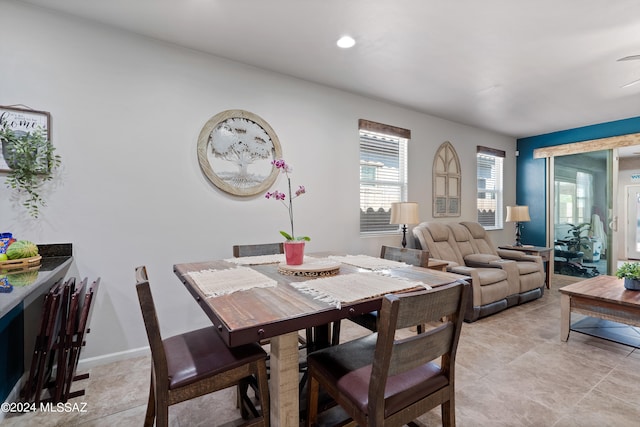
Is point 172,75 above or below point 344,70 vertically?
below

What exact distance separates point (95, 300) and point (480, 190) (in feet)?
18.0

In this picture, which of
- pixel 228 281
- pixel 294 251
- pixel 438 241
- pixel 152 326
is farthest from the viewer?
pixel 438 241

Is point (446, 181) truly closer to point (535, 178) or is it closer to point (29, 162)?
point (535, 178)

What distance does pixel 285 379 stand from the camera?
1.09 m

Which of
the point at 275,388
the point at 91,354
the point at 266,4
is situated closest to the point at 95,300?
the point at 91,354

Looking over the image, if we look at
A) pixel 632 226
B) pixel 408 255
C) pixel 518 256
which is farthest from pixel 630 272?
pixel 632 226

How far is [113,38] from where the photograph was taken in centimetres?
228

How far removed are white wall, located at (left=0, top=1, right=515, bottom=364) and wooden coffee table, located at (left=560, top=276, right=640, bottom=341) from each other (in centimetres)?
245

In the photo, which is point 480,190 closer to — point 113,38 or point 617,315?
point 617,315

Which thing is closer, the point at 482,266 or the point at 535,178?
the point at 482,266

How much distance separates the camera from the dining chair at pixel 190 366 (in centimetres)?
109

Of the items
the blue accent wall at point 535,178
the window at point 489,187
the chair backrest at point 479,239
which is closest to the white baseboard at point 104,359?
the chair backrest at point 479,239

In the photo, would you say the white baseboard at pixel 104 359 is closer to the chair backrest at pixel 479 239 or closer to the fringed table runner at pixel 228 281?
the fringed table runner at pixel 228 281

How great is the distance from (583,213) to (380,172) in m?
4.00
